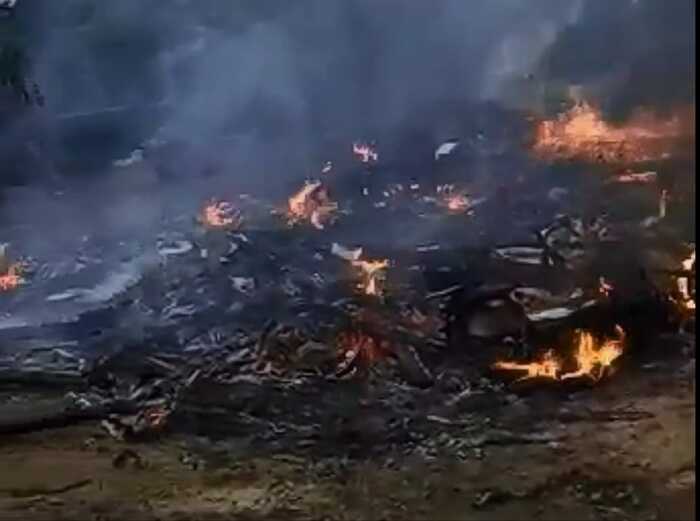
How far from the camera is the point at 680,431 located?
153 cm

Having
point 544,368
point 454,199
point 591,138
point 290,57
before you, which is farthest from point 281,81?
point 544,368

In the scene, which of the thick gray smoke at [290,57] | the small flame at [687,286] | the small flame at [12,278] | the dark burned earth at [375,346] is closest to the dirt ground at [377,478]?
the dark burned earth at [375,346]

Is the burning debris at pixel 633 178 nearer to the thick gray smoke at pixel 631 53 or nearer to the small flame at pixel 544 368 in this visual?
the thick gray smoke at pixel 631 53

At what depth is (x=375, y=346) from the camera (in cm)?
160

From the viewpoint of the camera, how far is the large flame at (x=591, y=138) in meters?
1.57

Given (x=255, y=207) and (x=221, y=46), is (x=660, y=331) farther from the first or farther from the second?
(x=221, y=46)

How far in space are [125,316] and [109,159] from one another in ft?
0.74

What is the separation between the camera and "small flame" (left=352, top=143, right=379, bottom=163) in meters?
1.61

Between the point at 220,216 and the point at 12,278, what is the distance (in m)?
0.32

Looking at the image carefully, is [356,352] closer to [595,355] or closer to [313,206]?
[313,206]

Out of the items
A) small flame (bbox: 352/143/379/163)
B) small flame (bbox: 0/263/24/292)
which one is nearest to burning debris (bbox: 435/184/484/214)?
small flame (bbox: 352/143/379/163)

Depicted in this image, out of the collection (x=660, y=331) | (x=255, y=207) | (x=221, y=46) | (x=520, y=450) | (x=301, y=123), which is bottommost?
(x=520, y=450)

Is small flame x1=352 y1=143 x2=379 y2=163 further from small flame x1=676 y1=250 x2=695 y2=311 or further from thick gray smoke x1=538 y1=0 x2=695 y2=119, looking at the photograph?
small flame x1=676 y1=250 x2=695 y2=311

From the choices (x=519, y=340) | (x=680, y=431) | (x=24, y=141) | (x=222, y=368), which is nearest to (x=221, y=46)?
(x=24, y=141)
